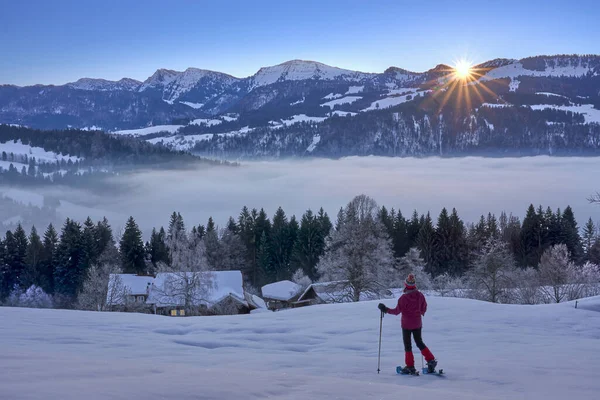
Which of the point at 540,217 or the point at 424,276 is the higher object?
the point at 540,217

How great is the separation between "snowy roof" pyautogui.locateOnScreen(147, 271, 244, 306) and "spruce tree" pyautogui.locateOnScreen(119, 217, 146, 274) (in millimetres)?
18805

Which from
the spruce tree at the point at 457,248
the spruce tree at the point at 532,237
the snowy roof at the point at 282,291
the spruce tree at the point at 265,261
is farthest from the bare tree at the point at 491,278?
the spruce tree at the point at 265,261

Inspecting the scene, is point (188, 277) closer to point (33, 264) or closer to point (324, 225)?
point (33, 264)

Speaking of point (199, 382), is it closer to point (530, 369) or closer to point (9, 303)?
point (530, 369)

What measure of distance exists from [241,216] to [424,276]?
145 feet

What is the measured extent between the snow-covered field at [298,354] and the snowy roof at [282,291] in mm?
39304

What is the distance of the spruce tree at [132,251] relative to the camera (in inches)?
2709

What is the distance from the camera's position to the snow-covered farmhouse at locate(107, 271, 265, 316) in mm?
39625

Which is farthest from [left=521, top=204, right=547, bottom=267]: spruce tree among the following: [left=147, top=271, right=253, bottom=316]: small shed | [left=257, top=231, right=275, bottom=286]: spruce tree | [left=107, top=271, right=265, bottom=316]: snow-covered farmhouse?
[left=147, top=271, right=253, bottom=316]: small shed

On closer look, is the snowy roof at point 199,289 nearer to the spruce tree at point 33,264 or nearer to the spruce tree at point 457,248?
the spruce tree at point 33,264

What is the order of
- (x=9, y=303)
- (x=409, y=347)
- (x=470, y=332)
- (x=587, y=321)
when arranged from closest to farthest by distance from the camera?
1. (x=409, y=347)
2. (x=470, y=332)
3. (x=587, y=321)
4. (x=9, y=303)

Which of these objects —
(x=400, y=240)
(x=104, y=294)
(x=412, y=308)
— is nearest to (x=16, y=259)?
(x=104, y=294)

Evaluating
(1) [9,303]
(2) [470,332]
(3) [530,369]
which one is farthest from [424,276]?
(1) [9,303]

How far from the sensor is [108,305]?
143 ft
